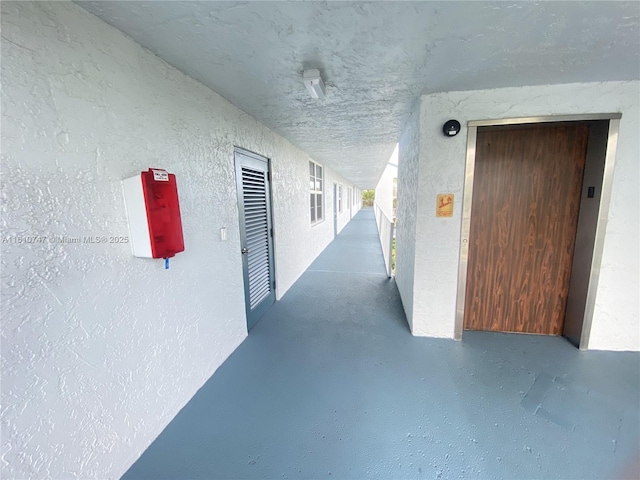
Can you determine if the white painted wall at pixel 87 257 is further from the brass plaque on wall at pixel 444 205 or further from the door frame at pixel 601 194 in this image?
the door frame at pixel 601 194

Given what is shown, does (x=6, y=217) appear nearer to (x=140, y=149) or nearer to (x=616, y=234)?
(x=140, y=149)

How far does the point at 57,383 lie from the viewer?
3.64 ft

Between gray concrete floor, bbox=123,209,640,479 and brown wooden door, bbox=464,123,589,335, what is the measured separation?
28 cm

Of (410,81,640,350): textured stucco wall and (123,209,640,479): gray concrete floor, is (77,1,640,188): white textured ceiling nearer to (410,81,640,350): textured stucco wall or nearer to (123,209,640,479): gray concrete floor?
(410,81,640,350): textured stucco wall

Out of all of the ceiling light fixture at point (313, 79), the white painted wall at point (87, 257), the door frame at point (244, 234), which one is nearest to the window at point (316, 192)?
the door frame at point (244, 234)

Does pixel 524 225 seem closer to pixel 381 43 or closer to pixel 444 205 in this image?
pixel 444 205

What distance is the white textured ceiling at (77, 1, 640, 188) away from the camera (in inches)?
47.0

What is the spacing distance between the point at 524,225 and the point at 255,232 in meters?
2.81

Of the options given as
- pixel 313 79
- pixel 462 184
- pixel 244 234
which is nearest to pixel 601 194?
pixel 462 184

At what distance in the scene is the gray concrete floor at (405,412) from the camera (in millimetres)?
1433

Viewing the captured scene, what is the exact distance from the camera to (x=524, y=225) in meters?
2.53

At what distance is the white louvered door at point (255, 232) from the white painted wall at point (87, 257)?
0.69 m

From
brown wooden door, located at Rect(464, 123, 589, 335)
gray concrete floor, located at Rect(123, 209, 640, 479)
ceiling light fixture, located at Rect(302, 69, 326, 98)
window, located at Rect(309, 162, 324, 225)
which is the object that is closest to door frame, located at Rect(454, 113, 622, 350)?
brown wooden door, located at Rect(464, 123, 589, 335)

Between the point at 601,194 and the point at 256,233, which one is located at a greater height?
the point at 601,194
